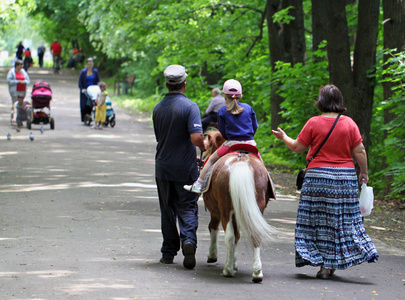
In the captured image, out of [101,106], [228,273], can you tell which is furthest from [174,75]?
[101,106]

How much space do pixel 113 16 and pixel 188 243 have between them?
20.1 meters

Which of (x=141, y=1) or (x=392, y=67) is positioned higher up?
(x=141, y=1)

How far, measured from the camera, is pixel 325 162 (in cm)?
690

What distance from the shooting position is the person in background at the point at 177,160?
277 inches

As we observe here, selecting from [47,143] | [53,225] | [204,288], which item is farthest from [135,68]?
[204,288]

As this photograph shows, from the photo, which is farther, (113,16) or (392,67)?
(113,16)

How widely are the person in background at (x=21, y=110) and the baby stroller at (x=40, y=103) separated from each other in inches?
5.8

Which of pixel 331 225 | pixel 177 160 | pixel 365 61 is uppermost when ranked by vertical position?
pixel 365 61

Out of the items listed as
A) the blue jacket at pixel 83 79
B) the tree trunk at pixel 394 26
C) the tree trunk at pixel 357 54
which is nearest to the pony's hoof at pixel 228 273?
the tree trunk at pixel 357 54

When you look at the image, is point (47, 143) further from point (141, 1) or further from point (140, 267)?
point (140, 267)

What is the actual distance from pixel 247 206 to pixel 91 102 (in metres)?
17.3

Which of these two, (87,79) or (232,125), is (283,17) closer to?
(87,79)

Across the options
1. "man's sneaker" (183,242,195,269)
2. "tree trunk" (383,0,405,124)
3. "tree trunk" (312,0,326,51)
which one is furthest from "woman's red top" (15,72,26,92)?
"man's sneaker" (183,242,195,269)

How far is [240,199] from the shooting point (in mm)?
6539
